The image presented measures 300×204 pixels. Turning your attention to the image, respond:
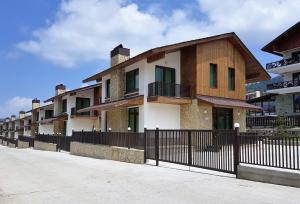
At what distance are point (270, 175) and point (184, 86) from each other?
528 inches

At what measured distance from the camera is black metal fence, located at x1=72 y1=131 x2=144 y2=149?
16.1 meters

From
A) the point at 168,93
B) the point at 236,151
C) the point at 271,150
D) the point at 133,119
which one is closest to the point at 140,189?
the point at 236,151

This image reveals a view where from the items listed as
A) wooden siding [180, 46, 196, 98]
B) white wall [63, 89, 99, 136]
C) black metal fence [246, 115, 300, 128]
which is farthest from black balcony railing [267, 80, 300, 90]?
white wall [63, 89, 99, 136]

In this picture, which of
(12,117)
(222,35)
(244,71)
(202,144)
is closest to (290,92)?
(244,71)

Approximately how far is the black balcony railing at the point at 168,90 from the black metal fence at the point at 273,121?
8457 mm

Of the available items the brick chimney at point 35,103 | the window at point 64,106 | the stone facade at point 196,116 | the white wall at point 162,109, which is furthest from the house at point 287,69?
the brick chimney at point 35,103

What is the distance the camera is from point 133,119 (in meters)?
24.4

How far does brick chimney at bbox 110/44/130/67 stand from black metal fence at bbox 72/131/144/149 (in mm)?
7051

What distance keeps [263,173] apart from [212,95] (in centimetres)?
1373

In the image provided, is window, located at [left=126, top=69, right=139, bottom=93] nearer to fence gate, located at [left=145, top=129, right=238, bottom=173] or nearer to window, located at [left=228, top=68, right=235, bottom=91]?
window, located at [left=228, top=68, right=235, bottom=91]

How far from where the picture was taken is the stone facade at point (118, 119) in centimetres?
2523

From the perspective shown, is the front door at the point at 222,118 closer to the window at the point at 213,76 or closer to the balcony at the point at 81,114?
the window at the point at 213,76

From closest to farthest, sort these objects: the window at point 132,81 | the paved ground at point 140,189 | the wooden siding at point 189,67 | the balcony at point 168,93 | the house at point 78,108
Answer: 1. the paved ground at point 140,189
2. the balcony at point 168,93
3. the wooden siding at point 189,67
4. the window at point 132,81
5. the house at point 78,108

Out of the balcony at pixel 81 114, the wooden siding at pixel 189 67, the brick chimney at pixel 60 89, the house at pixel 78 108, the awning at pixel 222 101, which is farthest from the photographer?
the brick chimney at pixel 60 89
